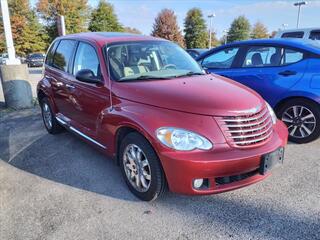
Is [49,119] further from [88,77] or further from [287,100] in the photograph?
[287,100]

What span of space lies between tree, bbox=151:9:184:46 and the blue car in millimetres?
50478

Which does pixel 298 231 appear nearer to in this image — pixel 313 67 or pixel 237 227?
pixel 237 227

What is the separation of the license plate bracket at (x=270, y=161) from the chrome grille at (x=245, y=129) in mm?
144

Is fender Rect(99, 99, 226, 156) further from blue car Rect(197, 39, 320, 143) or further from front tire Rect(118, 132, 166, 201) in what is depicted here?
blue car Rect(197, 39, 320, 143)

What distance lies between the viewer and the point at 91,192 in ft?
11.2

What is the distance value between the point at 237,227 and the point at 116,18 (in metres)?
53.4

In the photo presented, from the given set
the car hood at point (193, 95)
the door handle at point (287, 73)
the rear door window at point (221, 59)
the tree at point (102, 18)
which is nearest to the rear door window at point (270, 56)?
the door handle at point (287, 73)

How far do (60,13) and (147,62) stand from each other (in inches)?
1816

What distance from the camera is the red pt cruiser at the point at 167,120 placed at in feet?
8.92

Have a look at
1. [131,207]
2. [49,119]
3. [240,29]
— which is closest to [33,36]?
[240,29]

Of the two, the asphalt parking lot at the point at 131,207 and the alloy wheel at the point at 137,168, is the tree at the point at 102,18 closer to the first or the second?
the asphalt parking lot at the point at 131,207

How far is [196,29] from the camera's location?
2149 inches

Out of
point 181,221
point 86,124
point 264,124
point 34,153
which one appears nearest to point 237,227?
point 181,221

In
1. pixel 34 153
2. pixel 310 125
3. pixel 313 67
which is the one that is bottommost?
pixel 34 153
